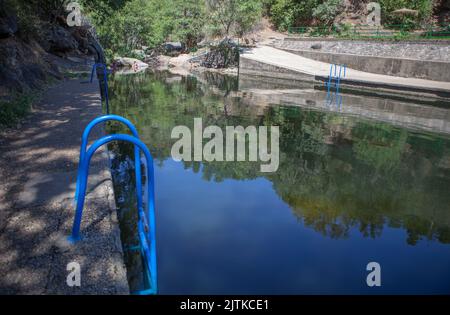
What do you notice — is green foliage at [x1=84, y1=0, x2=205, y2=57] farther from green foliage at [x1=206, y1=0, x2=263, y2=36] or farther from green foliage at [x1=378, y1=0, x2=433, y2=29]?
green foliage at [x1=378, y1=0, x2=433, y2=29]

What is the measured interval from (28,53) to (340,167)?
12.7 metres

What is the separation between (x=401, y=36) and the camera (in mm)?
22188

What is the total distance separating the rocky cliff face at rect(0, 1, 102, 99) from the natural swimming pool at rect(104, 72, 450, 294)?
3.29 metres

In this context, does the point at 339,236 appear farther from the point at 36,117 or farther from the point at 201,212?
the point at 36,117

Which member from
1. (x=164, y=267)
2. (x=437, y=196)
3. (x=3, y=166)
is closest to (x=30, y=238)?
(x=164, y=267)

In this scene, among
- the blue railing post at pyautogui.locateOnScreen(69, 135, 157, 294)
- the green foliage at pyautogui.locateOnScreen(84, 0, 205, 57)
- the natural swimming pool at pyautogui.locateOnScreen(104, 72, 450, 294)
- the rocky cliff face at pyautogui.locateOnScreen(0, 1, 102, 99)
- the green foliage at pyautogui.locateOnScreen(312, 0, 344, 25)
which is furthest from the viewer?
the green foliage at pyautogui.locateOnScreen(312, 0, 344, 25)

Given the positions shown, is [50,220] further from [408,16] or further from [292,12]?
[292,12]

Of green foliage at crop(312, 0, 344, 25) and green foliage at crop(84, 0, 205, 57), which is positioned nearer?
green foliage at crop(84, 0, 205, 57)

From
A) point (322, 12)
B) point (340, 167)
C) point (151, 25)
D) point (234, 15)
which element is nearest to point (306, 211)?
point (340, 167)

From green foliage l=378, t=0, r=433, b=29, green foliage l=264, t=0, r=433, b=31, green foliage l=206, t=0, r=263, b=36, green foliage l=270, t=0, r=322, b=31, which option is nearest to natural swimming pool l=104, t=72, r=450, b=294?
green foliage l=206, t=0, r=263, b=36

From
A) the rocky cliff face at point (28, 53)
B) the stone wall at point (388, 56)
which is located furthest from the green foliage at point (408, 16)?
the rocky cliff face at point (28, 53)

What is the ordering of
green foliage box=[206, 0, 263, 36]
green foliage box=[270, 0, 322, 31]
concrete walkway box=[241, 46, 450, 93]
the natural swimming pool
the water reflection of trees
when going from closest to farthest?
the natural swimming pool, the water reflection of trees, concrete walkway box=[241, 46, 450, 93], green foliage box=[206, 0, 263, 36], green foliage box=[270, 0, 322, 31]

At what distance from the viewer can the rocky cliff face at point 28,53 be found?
991cm

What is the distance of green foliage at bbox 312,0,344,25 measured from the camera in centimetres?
3006
